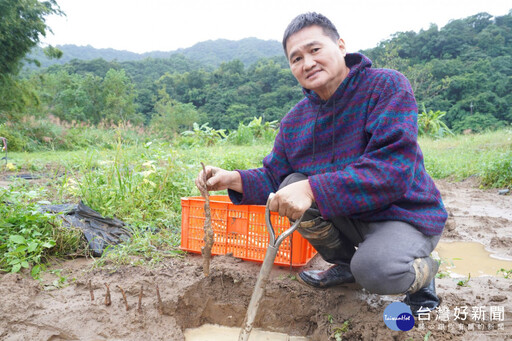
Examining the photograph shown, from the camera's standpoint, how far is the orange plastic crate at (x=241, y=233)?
200 cm

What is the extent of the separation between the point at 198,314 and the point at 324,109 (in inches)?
47.7

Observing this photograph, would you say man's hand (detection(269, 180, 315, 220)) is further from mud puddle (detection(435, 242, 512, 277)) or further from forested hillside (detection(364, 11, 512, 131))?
forested hillside (detection(364, 11, 512, 131))

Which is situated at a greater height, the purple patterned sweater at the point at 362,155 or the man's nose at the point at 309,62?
the man's nose at the point at 309,62

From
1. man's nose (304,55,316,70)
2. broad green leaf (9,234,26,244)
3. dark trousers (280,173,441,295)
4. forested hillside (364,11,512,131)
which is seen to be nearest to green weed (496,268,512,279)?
dark trousers (280,173,441,295)

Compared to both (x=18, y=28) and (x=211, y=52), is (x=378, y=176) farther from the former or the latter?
(x=211, y=52)

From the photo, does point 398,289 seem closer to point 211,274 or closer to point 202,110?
point 211,274

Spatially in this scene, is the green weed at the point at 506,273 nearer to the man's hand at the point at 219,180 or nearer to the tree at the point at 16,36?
the man's hand at the point at 219,180

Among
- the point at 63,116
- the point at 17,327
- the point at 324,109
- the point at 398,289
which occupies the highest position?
the point at 324,109

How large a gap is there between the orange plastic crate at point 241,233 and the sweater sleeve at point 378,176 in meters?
0.64

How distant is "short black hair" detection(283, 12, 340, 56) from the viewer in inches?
60.6

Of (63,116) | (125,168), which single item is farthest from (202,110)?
(125,168)

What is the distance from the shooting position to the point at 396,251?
135cm

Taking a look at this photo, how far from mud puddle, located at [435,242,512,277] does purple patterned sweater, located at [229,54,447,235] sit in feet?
3.48

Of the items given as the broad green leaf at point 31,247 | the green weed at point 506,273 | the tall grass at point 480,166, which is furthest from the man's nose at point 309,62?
the tall grass at point 480,166
